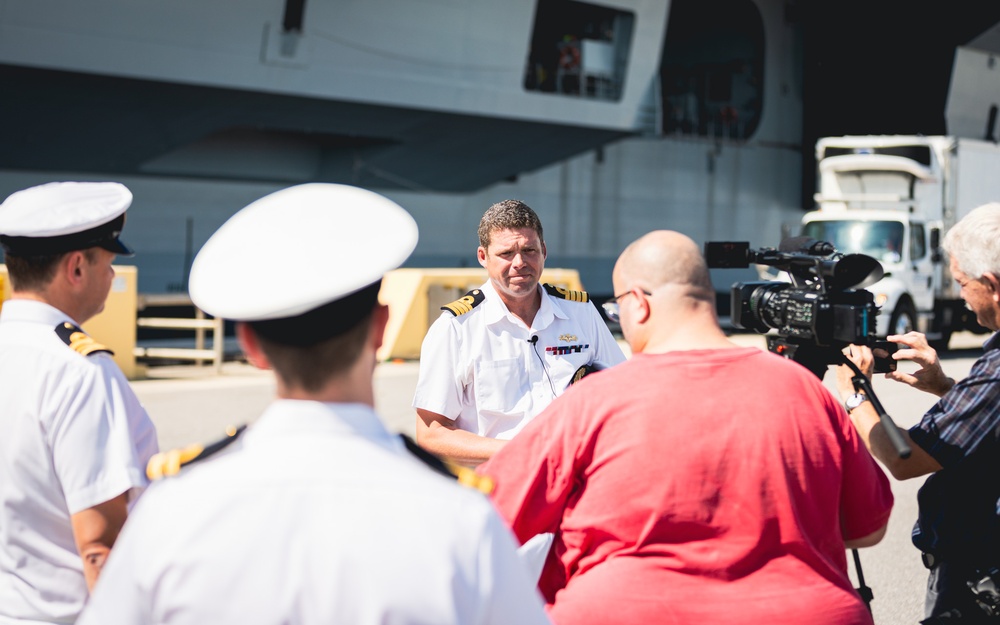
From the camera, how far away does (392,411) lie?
12094 mm

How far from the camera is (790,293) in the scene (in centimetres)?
303

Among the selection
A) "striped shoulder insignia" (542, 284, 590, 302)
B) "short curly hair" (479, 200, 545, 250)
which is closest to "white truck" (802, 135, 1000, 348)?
"striped shoulder insignia" (542, 284, 590, 302)

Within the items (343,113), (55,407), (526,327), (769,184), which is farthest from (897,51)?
(55,407)

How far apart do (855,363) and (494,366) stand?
4.81 feet

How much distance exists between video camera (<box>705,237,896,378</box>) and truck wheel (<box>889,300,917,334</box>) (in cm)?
1629

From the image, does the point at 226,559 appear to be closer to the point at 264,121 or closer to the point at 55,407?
the point at 55,407

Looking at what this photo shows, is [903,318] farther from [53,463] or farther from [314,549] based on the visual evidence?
[314,549]

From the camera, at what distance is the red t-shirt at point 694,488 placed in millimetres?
2311

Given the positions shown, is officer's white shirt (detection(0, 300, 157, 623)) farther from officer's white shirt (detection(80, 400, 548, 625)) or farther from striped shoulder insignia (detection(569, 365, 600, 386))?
striped shoulder insignia (detection(569, 365, 600, 386))

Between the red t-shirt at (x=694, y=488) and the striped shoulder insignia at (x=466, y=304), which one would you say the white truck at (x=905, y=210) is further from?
the red t-shirt at (x=694, y=488)

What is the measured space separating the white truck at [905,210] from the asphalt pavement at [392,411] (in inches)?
54.6

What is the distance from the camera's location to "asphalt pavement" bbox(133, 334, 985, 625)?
6.21m

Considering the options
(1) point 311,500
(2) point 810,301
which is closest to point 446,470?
(1) point 311,500

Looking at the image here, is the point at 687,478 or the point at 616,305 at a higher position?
the point at 616,305
